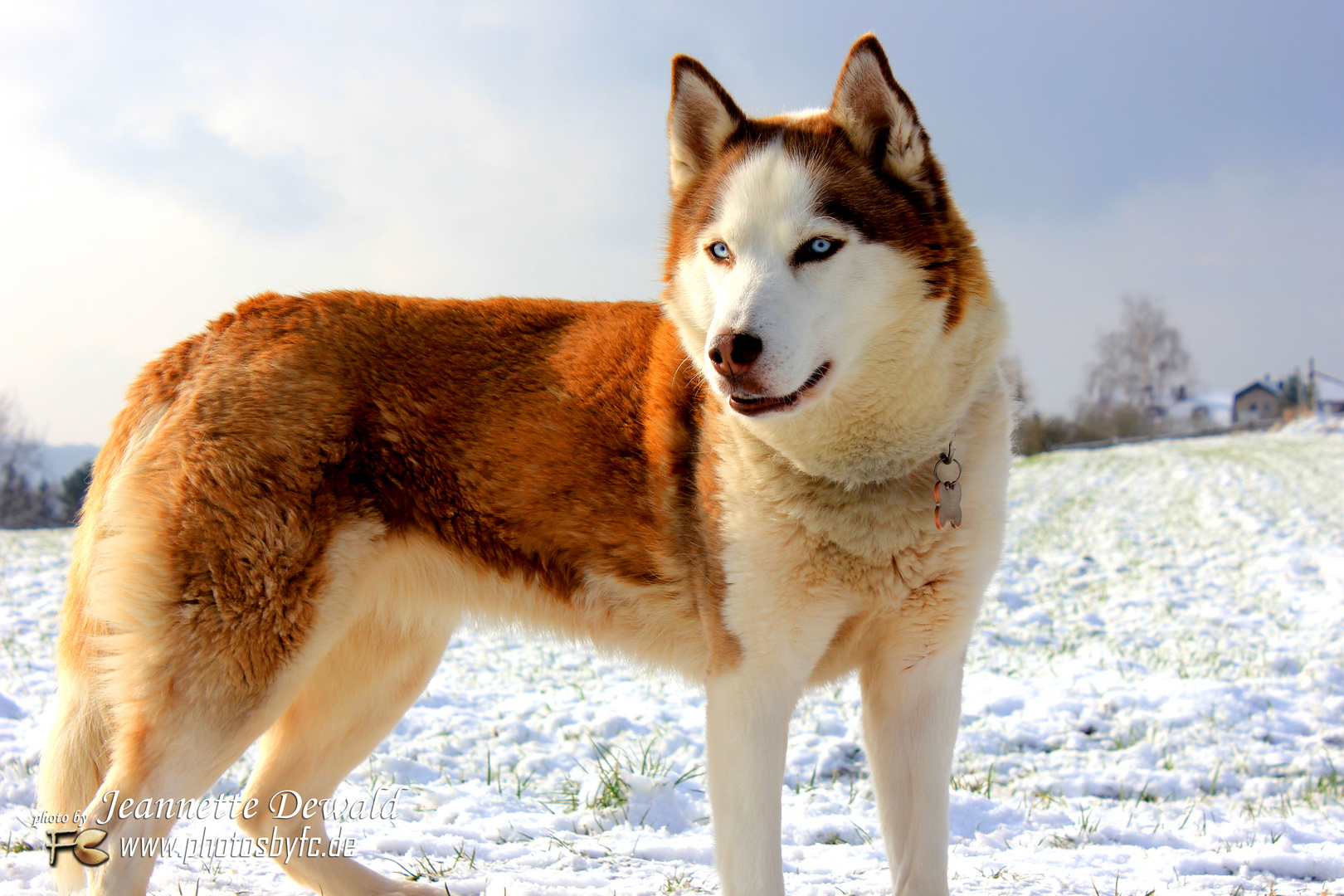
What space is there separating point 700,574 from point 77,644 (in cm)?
187

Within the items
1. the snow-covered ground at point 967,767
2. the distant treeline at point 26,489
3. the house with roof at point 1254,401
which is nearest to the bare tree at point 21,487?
the distant treeline at point 26,489

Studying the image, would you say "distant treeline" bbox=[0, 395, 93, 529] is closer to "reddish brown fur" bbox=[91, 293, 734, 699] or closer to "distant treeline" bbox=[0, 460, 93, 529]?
"distant treeline" bbox=[0, 460, 93, 529]

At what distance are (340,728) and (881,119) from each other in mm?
2572

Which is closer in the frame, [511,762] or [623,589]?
[623,589]

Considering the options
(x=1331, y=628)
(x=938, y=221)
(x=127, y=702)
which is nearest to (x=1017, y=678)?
(x=1331, y=628)

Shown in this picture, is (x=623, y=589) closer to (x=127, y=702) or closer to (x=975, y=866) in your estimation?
(x=127, y=702)

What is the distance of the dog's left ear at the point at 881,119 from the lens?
2.23 metres

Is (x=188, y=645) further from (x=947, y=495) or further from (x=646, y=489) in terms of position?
(x=947, y=495)

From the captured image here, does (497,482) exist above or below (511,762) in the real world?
above

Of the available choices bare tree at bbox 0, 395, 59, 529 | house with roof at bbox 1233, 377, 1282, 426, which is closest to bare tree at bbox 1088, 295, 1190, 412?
house with roof at bbox 1233, 377, 1282, 426

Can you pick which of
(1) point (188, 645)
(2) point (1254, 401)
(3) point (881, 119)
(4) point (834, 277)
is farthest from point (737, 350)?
(2) point (1254, 401)

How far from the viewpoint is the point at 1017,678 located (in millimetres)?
5480

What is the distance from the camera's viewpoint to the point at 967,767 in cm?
417

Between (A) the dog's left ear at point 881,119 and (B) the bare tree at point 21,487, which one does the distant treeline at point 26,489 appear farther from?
(A) the dog's left ear at point 881,119
